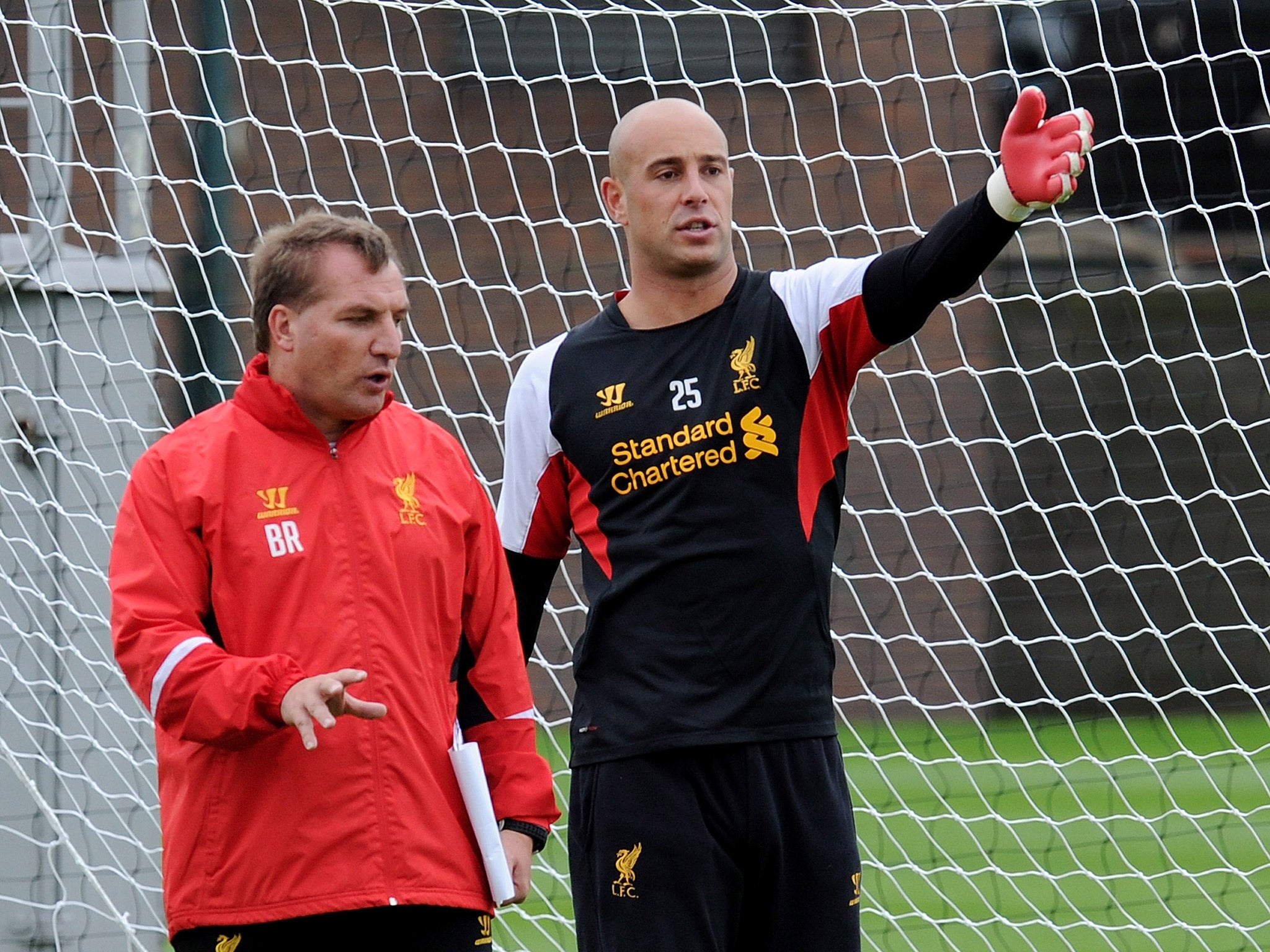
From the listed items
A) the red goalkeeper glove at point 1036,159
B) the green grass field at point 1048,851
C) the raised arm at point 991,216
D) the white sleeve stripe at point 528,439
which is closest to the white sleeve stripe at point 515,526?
the white sleeve stripe at point 528,439

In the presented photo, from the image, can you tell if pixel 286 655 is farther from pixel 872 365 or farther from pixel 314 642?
pixel 872 365

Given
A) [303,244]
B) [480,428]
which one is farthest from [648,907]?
[480,428]

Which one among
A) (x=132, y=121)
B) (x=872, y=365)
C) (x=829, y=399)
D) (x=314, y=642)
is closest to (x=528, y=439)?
(x=829, y=399)

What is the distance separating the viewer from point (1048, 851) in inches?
188

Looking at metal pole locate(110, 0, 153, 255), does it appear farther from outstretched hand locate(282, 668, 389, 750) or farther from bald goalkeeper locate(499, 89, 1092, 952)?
outstretched hand locate(282, 668, 389, 750)

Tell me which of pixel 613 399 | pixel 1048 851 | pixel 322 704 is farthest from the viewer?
pixel 1048 851

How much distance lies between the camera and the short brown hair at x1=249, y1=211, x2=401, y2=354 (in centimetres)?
229

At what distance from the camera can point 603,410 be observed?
8.34ft

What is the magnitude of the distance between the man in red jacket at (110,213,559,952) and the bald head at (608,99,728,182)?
1.52 feet

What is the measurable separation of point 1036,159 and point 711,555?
29.3 inches

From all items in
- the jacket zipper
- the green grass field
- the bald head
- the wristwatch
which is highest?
the bald head

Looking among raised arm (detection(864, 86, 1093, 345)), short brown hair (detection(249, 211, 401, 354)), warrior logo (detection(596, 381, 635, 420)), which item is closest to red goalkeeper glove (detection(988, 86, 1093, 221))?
raised arm (detection(864, 86, 1093, 345))

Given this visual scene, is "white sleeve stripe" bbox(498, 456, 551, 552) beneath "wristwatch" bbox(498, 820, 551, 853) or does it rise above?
above

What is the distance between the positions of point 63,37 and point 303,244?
6.21 ft
